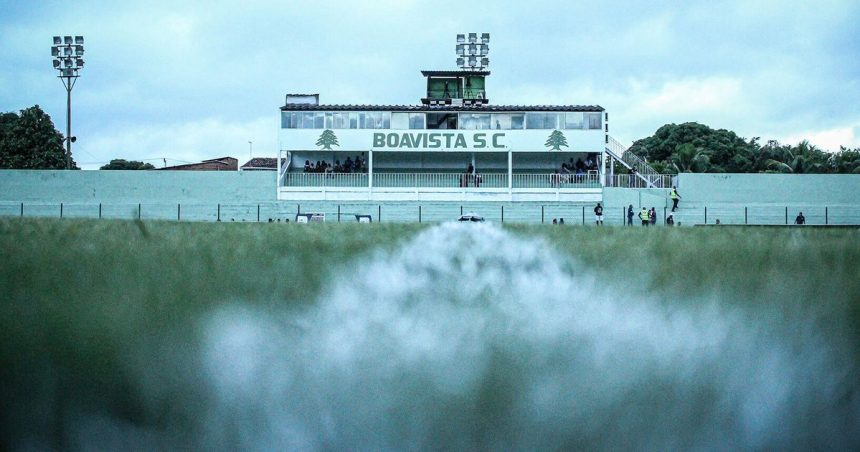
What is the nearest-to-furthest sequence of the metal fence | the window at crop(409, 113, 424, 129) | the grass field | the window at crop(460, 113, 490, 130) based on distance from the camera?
the grass field
the metal fence
the window at crop(460, 113, 490, 130)
the window at crop(409, 113, 424, 129)

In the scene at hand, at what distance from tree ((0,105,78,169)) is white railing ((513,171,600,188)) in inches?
1314

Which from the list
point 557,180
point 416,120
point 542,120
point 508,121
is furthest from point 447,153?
point 557,180

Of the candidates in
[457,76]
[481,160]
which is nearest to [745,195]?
[481,160]

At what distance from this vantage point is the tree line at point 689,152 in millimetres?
53094

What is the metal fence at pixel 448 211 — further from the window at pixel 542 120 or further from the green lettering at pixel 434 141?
the window at pixel 542 120

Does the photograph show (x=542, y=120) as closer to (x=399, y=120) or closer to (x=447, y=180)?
(x=447, y=180)

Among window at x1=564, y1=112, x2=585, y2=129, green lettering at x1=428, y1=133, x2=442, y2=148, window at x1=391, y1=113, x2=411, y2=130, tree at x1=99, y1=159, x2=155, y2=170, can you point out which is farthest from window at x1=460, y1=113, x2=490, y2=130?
tree at x1=99, y1=159, x2=155, y2=170

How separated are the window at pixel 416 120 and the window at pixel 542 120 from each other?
17.1ft

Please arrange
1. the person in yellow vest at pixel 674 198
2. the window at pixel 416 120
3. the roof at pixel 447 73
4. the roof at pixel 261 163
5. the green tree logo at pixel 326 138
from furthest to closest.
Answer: the roof at pixel 261 163 → the roof at pixel 447 73 → the window at pixel 416 120 → the green tree logo at pixel 326 138 → the person in yellow vest at pixel 674 198

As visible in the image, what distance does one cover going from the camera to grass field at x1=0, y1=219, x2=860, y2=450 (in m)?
1.37

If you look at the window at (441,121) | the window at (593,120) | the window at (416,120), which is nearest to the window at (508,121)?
the window at (441,121)

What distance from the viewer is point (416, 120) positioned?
124 ft

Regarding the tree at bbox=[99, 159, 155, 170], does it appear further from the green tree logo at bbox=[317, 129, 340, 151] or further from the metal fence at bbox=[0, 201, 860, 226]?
the green tree logo at bbox=[317, 129, 340, 151]

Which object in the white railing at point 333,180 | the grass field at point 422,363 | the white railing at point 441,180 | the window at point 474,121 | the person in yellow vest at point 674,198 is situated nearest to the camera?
the grass field at point 422,363
